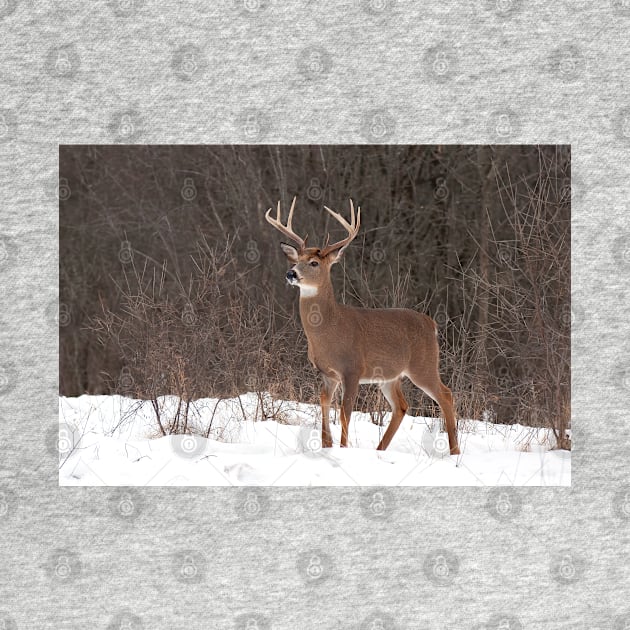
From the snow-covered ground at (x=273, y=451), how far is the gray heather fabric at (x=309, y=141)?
0.36 feet

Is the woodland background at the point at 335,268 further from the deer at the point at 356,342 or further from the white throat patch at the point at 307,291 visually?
the white throat patch at the point at 307,291

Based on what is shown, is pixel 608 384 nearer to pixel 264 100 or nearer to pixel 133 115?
pixel 264 100

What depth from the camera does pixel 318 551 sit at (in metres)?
4.16

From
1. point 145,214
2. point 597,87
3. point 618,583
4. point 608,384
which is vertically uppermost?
point 597,87

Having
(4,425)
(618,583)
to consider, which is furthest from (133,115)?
(618,583)

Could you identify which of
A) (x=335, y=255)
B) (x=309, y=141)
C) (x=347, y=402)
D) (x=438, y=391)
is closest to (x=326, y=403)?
(x=347, y=402)

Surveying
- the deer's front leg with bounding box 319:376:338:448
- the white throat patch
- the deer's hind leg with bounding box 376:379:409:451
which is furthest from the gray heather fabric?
the white throat patch

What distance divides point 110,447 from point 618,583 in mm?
2489

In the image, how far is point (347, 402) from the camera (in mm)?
5023

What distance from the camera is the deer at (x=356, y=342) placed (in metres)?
5.12

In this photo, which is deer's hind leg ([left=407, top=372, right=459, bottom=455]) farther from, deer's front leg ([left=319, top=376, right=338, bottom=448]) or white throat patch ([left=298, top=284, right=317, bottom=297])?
white throat patch ([left=298, top=284, right=317, bottom=297])

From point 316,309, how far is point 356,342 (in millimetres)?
287

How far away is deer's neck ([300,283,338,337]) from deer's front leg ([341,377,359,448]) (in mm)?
345

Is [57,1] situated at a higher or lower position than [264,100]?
higher
